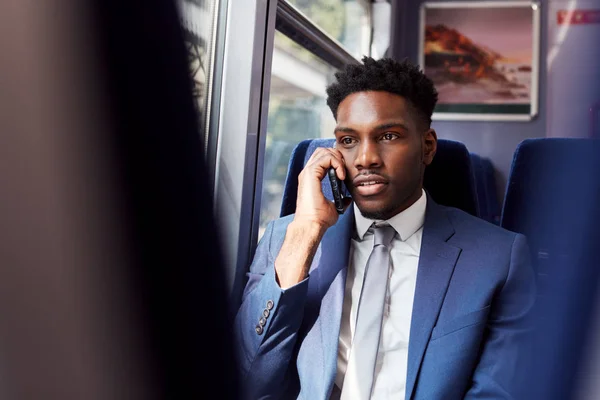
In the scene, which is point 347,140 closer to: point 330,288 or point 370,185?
point 370,185

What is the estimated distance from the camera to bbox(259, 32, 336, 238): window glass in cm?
178

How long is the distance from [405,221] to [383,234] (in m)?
0.06

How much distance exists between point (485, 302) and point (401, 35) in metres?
2.95

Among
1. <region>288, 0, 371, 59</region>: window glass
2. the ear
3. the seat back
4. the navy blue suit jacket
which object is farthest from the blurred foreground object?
<region>288, 0, 371, 59</region>: window glass

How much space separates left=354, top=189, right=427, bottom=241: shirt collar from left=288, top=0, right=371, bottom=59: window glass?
0.89m

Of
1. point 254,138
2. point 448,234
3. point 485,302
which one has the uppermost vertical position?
point 254,138

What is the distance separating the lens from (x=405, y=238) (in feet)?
3.94

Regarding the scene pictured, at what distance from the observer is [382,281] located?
113cm

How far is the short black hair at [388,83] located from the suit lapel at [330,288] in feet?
0.82

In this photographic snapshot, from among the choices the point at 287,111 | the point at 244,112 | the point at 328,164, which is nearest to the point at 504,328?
the point at 328,164

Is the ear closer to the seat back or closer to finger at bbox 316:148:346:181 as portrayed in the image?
finger at bbox 316:148:346:181

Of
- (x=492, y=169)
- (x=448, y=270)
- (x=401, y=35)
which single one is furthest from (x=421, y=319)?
(x=401, y=35)

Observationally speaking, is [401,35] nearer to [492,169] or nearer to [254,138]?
[492,169]

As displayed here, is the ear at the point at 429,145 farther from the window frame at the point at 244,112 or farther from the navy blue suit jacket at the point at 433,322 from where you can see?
the window frame at the point at 244,112
